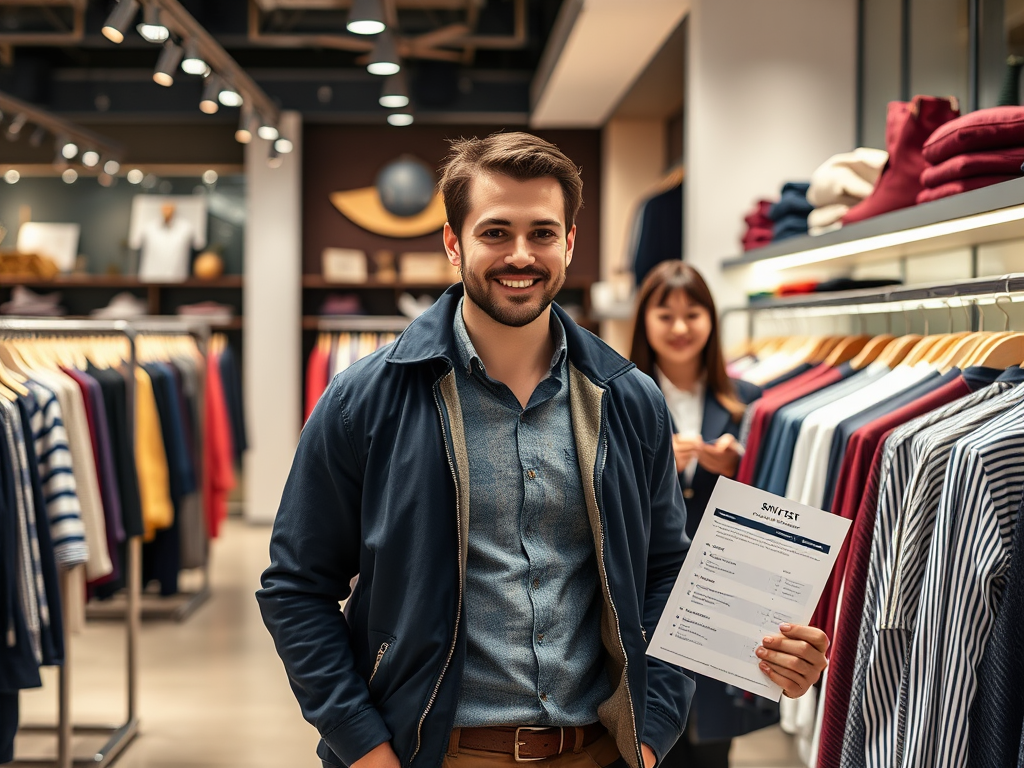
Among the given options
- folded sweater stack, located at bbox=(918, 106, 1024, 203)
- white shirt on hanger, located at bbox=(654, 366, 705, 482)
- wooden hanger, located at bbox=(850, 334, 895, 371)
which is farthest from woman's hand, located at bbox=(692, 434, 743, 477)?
folded sweater stack, located at bbox=(918, 106, 1024, 203)

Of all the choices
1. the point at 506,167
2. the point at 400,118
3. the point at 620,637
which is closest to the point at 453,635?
the point at 620,637

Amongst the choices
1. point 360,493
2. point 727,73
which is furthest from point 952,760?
point 727,73

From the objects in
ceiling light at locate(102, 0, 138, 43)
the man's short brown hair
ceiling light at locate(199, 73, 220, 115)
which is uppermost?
ceiling light at locate(199, 73, 220, 115)

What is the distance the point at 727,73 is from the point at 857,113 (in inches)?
25.8

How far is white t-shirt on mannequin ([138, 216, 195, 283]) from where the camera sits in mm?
9367

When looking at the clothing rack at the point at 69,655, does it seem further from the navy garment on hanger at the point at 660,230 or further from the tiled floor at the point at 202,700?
the navy garment on hanger at the point at 660,230

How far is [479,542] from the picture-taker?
1.63m

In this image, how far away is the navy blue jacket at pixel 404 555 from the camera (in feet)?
5.13

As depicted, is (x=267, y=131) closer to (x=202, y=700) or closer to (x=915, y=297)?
(x=202, y=700)

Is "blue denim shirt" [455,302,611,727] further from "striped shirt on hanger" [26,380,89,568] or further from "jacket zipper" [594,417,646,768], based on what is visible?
"striped shirt on hanger" [26,380,89,568]

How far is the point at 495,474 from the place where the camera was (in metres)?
1.65

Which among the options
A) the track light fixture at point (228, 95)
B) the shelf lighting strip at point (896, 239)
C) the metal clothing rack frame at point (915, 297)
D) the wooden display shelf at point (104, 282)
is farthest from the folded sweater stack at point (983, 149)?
the wooden display shelf at point (104, 282)

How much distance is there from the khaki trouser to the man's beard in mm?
632

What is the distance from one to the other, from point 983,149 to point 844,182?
3.64ft
